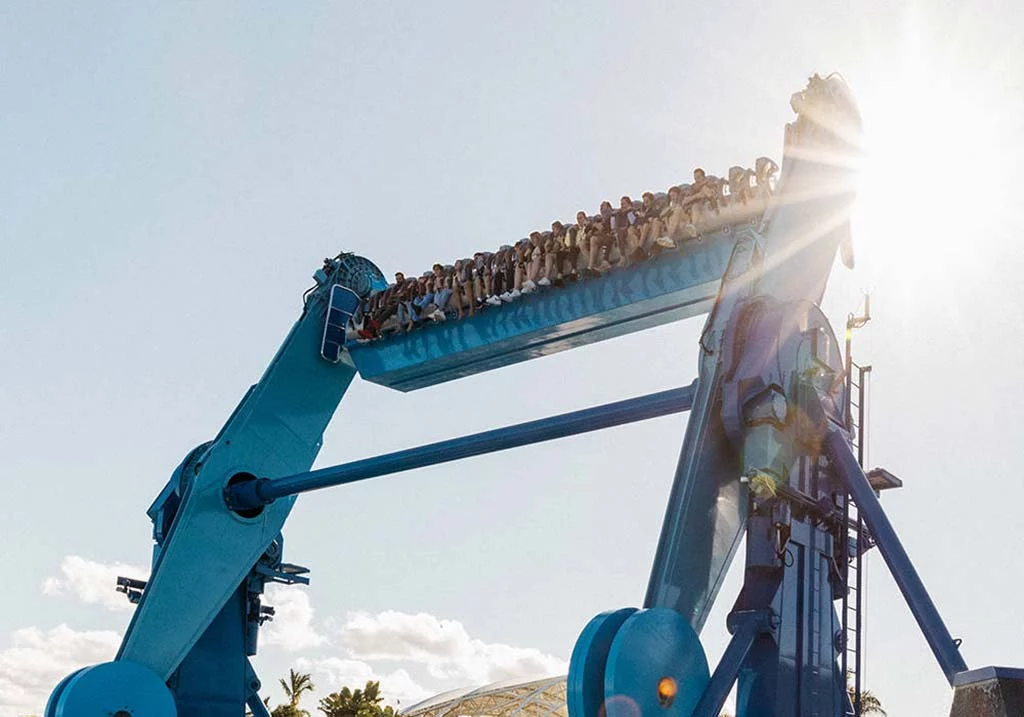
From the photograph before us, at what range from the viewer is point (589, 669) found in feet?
22.7

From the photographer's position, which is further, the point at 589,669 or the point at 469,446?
the point at 469,446

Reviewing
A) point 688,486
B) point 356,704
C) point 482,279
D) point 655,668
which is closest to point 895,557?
point 688,486

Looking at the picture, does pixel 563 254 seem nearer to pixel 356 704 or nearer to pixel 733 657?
pixel 733 657

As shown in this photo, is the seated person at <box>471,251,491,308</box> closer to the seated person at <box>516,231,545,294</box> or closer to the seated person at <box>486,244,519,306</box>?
the seated person at <box>486,244,519,306</box>

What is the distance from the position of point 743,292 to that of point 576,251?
371 cm

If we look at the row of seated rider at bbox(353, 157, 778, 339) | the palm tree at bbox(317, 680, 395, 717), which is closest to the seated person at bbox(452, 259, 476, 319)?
the row of seated rider at bbox(353, 157, 778, 339)

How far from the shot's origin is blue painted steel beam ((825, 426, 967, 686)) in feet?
23.7

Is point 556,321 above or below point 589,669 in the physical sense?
above

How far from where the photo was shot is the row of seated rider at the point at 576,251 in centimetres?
1123

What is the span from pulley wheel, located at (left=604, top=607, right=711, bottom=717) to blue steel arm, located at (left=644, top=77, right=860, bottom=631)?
0.65 metres

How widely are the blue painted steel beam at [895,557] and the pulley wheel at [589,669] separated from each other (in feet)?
6.91

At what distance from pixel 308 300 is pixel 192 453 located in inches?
101

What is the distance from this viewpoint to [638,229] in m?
12.0

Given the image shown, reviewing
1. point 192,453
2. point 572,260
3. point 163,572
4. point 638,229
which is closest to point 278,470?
point 192,453
